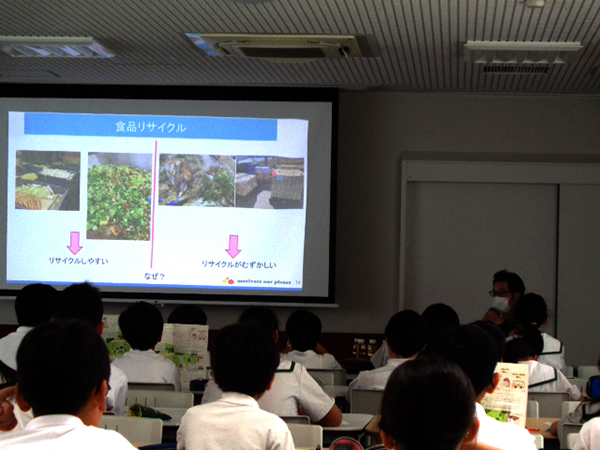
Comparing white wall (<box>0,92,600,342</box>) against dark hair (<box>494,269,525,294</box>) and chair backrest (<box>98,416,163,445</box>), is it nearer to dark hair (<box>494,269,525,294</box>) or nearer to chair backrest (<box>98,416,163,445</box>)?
dark hair (<box>494,269,525,294</box>)

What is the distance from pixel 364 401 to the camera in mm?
3648

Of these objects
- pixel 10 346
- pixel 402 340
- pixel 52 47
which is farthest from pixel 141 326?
pixel 52 47

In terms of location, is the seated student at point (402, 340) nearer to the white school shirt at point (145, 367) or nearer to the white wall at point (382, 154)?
the white school shirt at point (145, 367)

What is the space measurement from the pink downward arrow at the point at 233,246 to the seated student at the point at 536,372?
312cm

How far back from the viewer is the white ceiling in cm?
446

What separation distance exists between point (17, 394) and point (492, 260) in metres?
5.80

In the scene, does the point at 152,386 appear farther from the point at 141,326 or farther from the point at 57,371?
the point at 57,371

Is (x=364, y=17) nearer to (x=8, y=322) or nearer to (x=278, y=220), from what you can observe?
(x=278, y=220)

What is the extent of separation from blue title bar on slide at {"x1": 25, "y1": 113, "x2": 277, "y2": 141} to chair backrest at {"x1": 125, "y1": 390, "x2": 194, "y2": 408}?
11.4 feet

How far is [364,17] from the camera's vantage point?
182 inches

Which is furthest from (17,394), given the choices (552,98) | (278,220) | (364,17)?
(552,98)

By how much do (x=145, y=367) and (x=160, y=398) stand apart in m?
0.45

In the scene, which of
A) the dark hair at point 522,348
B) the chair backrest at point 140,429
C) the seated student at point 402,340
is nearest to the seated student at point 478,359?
the chair backrest at point 140,429

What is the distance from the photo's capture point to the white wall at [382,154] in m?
6.74
